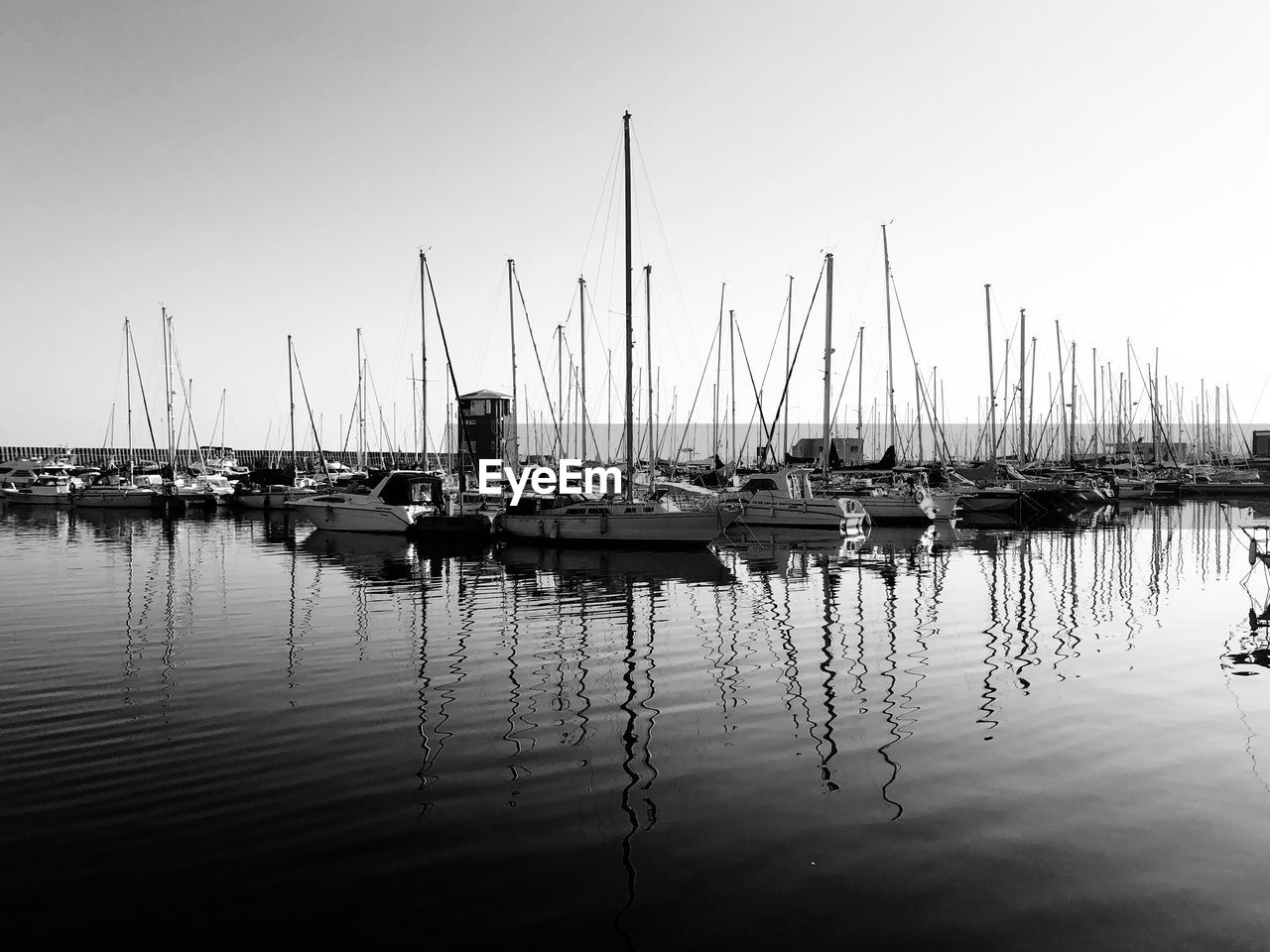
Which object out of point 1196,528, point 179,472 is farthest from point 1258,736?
point 179,472

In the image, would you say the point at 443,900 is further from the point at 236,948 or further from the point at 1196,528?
the point at 1196,528

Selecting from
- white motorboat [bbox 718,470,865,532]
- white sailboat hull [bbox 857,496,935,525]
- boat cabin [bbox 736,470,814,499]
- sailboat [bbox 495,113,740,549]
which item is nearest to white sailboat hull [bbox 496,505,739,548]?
sailboat [bbox 495,113,740,549]

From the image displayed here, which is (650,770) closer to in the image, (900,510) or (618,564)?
(618,564)

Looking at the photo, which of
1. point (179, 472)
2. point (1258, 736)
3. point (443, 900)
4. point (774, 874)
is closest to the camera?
point (443, 900)

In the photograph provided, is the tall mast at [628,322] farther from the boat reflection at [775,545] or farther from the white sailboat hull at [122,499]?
the white sailboat hull at [122,499]

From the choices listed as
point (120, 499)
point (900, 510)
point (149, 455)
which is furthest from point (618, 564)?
point (149, 455)

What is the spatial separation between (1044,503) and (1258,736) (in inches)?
2031

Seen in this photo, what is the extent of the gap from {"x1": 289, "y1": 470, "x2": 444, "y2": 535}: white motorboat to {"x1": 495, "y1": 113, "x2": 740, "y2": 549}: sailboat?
7.63m

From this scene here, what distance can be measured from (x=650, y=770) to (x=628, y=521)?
26.3m

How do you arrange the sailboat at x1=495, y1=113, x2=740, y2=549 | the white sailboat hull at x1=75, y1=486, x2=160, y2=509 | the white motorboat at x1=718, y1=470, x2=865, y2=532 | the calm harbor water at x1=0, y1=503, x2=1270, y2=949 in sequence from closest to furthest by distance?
the calm harbor water at x1=0, y1=503, x2=1270, y2=949, the sailboat at x1=495, y1=113, x2=740, y2=549, the white motorboat at x1=718, y1=470, x2=865, y2=532, the white sailboat hull at x1=75, y1=486, x2=160, y2=509

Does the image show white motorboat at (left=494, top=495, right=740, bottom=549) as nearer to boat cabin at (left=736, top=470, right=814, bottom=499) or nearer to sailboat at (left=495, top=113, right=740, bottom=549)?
sailboat at (left=495, top=113, right=740, bottom=549)

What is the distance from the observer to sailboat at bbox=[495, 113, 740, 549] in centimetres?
3538

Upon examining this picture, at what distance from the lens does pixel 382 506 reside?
44.2m

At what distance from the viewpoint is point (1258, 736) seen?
11.0 m
